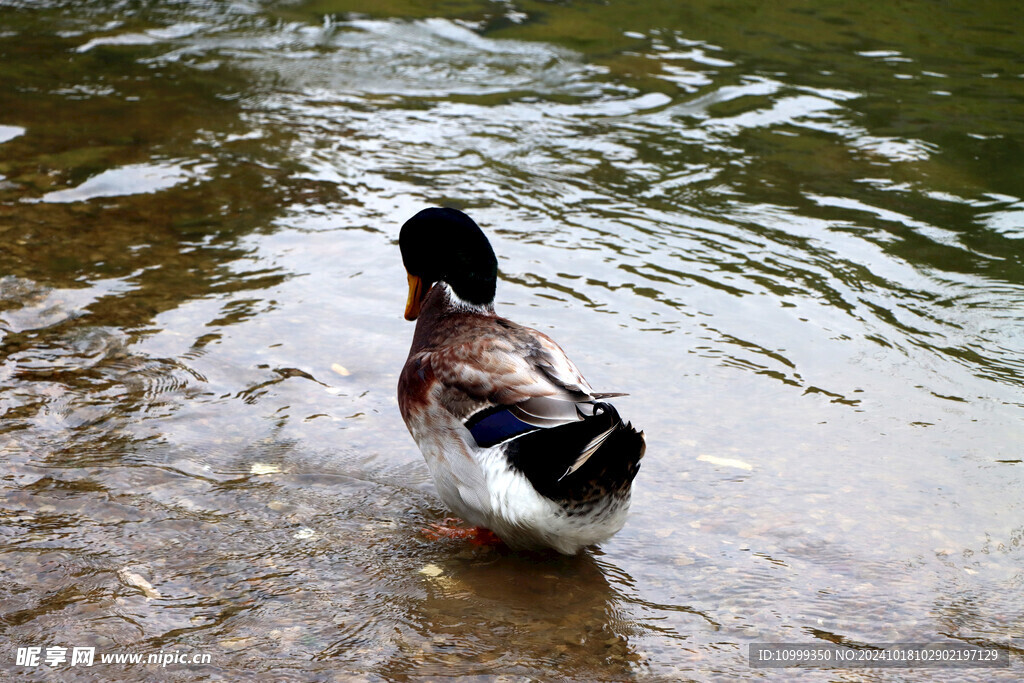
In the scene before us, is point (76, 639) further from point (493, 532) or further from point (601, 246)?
point (601, 246)

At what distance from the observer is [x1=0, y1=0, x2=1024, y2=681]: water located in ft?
11.9

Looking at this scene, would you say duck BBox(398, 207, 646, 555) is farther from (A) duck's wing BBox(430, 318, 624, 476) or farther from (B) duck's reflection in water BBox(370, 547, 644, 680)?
(B) duck's reflection in water BBox(370, 547, 644, 680)

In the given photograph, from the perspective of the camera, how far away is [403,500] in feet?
14.6

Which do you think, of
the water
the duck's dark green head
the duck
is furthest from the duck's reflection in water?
the duck's dark green head

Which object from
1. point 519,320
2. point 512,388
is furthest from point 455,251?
point 519,320

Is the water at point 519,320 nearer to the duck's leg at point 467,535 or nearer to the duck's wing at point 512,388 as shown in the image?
the duck's leg at point 467,535

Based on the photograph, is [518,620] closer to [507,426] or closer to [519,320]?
[507,426]

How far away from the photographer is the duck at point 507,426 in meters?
3.42

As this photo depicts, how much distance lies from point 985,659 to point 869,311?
3169 mm

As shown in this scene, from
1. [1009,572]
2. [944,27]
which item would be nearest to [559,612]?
[1009,572]

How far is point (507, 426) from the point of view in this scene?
141 inches

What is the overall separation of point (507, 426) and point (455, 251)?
1.25 m

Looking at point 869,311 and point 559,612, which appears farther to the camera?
Result: point 869,311

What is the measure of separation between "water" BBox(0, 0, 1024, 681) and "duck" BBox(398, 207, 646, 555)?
34 centimetres
